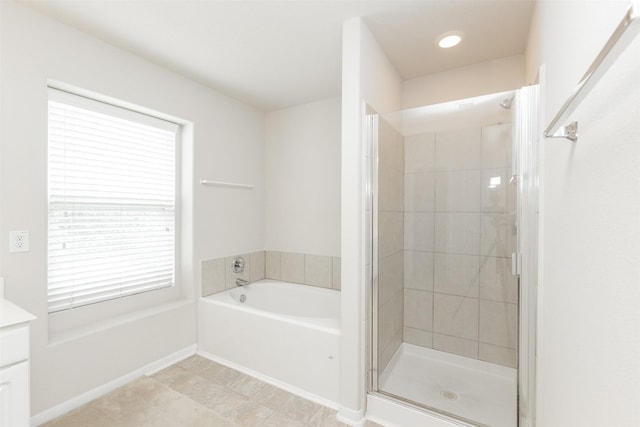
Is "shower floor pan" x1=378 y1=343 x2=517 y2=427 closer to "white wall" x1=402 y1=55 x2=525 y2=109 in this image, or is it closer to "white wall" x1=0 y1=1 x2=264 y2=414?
"white wall" x1=0 y1=1 x2=264 y2=414

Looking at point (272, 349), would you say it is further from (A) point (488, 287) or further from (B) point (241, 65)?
(B) point (241, 65)

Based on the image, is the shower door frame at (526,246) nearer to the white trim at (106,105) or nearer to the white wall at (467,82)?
the white wall at (467,82)

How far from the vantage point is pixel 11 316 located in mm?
1275

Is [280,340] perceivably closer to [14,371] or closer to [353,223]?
[353,223]

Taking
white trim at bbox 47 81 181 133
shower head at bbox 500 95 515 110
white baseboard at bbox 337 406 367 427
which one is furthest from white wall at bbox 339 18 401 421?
white trim at bbox 47 81 181 133

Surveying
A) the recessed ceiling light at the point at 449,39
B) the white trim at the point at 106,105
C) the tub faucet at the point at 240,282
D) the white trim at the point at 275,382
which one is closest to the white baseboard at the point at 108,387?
the white trim at the point at 275,382

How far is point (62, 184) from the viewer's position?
1980 mm

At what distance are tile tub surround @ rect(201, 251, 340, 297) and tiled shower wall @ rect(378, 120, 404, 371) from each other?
828 mm

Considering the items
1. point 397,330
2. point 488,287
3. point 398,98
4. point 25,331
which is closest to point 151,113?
point 25,331

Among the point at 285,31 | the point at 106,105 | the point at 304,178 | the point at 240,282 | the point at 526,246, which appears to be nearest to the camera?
the point at 526,246

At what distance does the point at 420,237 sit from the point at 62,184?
2560 mm

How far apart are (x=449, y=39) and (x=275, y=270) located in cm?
269

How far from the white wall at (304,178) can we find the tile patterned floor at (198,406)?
1394mm

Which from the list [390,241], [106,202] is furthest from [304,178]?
[106,202]
